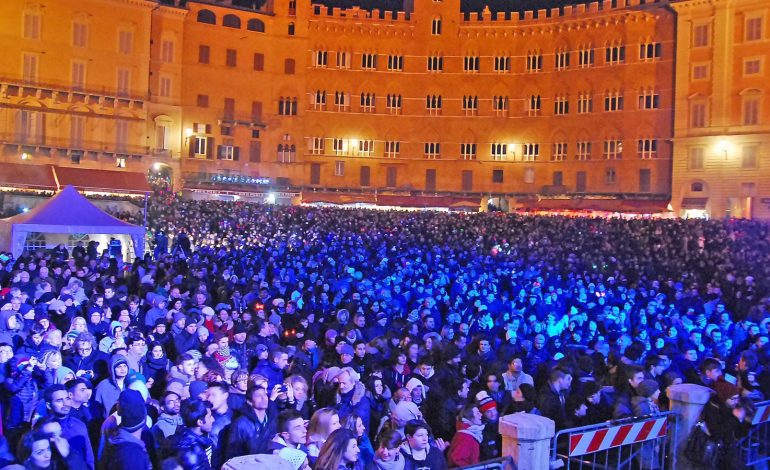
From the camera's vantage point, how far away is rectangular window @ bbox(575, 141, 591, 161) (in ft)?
171

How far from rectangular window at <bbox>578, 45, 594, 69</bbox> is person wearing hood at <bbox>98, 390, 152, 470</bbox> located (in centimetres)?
4942

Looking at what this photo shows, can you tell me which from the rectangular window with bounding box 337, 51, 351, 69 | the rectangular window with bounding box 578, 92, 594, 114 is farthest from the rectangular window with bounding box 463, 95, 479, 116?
the rectangular window with bounding box 337, 51, 351, 69

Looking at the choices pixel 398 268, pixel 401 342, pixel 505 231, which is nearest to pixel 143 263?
pixel 398 268

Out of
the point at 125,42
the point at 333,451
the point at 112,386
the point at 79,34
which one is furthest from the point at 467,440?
the point at 125,42

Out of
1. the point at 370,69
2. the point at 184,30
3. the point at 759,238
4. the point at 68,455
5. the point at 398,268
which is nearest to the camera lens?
the point at 68,455

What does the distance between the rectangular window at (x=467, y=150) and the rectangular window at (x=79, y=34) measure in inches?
976

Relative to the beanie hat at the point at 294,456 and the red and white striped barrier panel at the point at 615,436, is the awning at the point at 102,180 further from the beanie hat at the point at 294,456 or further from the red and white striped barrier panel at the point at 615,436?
the beanie hat at the point at 294,456

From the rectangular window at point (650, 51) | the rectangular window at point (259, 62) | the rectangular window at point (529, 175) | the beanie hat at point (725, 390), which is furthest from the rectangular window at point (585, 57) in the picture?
the beanie hat at point (725, 390)

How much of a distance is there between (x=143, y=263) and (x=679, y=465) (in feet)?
43.8

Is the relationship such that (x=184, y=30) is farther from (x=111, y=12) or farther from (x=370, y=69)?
(x=370, y=69)

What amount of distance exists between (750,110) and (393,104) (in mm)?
22584

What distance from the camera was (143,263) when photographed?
18.3 m

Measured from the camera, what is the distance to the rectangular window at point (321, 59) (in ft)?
180

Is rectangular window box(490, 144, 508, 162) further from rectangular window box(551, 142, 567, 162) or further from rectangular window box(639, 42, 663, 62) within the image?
rectangular window box(639, 42, 663, 62)
